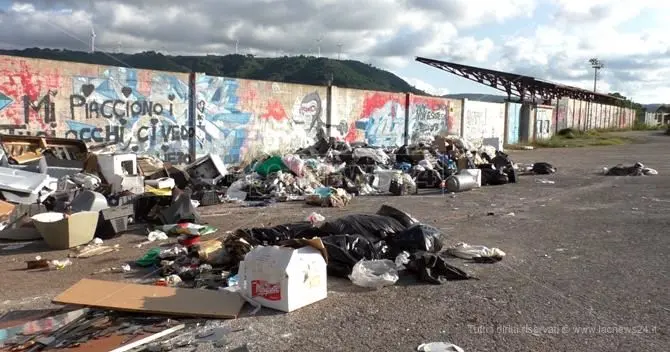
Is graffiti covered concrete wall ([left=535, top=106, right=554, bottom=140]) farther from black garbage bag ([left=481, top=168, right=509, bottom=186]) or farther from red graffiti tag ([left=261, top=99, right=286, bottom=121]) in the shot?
red graffiti tag ([left=261, top=99, right=286, bottom=121])

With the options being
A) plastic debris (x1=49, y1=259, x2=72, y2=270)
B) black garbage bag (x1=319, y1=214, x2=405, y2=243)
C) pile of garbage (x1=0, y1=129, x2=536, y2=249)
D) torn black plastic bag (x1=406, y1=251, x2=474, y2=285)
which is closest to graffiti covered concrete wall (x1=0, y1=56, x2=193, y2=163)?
pile of garbage (x1=0, y1=129, x2=536, y2=249)

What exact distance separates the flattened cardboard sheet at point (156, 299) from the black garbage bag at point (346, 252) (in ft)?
3.53

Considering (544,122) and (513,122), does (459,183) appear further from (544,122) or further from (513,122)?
(544,122)

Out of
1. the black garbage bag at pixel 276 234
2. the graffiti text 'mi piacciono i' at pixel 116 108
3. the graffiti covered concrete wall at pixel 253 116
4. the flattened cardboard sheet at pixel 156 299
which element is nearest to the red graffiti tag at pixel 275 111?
the graffiti covered concrete wall at pixel 253 116

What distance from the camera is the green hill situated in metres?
11.1

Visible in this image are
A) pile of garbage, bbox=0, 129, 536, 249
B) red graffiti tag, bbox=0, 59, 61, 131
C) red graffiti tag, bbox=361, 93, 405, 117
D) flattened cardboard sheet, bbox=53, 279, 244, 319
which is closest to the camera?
flattened cardboard sheet, bbox=53, 279, 244, 319

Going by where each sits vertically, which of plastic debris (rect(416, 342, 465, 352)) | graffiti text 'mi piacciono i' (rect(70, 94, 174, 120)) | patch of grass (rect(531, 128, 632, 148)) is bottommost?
plastic debris (rect(416, 342, 465, 352))

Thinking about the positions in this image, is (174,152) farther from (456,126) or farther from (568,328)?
(456,126)

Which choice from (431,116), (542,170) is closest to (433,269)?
(542,170)

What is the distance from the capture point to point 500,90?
43.8 meters

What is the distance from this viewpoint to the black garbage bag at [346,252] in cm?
516

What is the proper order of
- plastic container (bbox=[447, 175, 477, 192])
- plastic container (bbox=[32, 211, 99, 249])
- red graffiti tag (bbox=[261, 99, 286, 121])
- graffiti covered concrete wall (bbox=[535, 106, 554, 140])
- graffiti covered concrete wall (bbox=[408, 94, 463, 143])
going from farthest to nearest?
graffiti covered concrete wall (bbox=[535, 106, 554, 140])
graffiti covered concrete wall (bbox=[408, 94, 463, 143])
red graffiti tag (bbox=[261, 99, 286, 121])
plastic container (bbox=[447, 175, 477, 192])
plastic container (bbox=[32, 211, 99, 249])

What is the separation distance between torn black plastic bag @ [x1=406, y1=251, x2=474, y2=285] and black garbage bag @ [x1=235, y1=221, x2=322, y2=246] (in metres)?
1.13

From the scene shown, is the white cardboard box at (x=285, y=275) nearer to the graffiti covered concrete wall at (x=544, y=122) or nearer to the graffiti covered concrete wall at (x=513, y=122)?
the graffiti covered concrete wall at (x=513, y=122)
